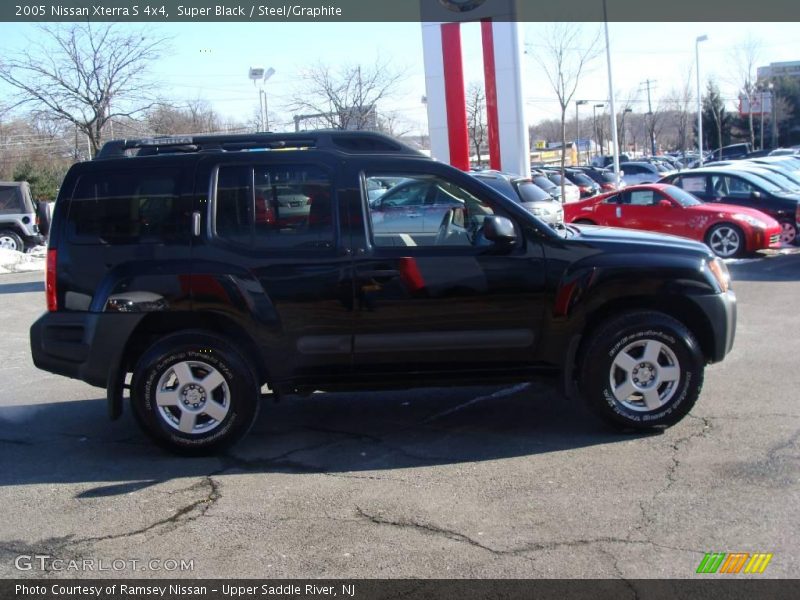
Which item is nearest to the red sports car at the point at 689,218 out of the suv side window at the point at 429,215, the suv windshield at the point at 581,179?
the suv side window at the point at 429,215

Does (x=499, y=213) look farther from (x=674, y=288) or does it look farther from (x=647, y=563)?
(x=647, y=563)

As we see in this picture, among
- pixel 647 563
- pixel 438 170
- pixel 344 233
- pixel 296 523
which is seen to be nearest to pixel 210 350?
pixel 344 233

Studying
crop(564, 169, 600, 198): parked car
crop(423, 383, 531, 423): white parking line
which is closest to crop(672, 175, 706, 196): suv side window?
crop(423, 383, 531, 423): white parking line

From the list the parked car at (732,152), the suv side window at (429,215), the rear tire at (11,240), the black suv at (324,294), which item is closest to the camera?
the black suv at (324,294)

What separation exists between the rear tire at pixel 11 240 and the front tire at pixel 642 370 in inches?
707

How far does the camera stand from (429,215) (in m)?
5.86

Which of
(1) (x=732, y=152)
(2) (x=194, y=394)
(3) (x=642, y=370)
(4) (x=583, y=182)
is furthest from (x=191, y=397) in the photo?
(1) (x=732, y=152)

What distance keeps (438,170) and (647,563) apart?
115 inches

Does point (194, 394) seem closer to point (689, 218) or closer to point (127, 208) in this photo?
point (127, 208)

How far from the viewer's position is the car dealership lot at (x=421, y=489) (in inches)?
161

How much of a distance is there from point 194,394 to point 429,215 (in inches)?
78.2

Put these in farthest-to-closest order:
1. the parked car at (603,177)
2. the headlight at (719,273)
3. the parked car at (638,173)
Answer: the parked car at (638,173) < the parked car at (603,177) < the headlight at (719,273)

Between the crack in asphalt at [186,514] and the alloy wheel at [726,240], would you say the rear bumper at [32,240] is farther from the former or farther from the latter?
the crack in asphalt at [186,514]

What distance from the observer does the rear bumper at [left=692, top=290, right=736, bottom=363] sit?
5734 millimetres
